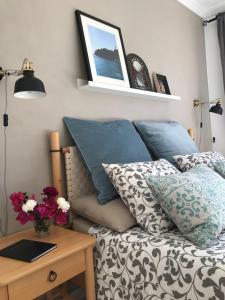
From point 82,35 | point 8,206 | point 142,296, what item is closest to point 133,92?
point 82,35

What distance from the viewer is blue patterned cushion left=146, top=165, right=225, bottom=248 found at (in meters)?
1.16

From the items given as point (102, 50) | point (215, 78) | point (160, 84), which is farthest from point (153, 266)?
point (215, 78)

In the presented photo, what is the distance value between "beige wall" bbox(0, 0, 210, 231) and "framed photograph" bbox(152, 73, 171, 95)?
7 centimetres

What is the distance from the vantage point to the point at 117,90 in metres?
1.96

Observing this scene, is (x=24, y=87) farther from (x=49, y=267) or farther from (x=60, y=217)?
(x=49, y=267)

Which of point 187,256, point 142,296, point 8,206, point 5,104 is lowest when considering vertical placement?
point 142,296

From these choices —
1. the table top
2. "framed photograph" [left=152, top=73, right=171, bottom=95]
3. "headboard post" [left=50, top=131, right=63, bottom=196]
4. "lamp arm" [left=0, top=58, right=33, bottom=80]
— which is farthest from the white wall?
"lamp arm" [left=0, top=58, right=33, bottom=80]

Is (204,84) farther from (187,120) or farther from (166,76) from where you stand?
(166,76)

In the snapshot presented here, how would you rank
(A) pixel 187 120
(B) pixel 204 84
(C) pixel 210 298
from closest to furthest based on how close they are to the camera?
1. (C) pixel 210 298
2. (A) pixel 187 120
3. (B) pixel 204 84

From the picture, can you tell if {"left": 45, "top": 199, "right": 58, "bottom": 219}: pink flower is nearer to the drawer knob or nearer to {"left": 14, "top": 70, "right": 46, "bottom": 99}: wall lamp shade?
the drawer knob

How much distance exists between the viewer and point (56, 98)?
1658mm

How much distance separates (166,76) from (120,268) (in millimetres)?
1902

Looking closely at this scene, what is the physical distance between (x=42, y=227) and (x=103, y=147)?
1.97ft

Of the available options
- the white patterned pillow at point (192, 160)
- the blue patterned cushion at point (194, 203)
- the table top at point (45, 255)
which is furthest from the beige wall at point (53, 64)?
the blue patterned cushion at point (194, 203)
